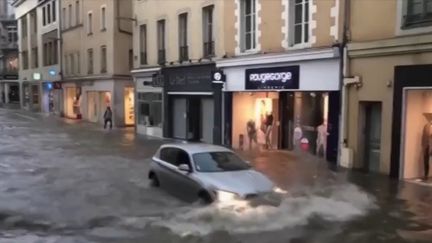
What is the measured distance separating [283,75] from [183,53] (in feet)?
28.5

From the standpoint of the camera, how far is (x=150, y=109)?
32594mm

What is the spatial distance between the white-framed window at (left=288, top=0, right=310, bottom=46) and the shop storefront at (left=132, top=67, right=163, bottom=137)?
Result: 443 inches

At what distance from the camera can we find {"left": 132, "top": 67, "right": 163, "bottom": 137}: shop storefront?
102ft

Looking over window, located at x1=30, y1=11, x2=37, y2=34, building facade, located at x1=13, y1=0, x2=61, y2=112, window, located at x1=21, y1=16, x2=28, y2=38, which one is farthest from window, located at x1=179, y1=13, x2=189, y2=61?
window, located at x1=21, y1=16, x2=28, y2=38

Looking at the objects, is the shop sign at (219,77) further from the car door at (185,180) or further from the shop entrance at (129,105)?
the shop entrance at (129,105)

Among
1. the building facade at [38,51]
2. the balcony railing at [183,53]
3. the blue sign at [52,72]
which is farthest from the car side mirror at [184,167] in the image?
the blue sign at [52,72]

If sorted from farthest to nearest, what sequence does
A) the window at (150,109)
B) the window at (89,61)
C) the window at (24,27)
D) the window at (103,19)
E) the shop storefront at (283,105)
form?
1. the window at (24,27)
2. the window at (89,61)
3. the window at (103,19)
4. the window at (150,109)
5. the shop storefront at (283,105)

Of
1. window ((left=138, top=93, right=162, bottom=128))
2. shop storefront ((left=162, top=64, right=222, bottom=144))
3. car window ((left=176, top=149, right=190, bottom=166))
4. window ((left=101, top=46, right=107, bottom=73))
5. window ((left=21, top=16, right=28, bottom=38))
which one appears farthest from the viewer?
window ((left=21, top=16, right=28, bottom=38))

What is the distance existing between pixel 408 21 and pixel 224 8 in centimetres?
1054

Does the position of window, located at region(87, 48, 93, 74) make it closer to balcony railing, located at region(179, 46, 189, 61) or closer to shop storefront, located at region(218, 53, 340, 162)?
balcony railing, located at region(179, 46, 189, 61)

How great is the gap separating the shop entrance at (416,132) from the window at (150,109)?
17614 millimetres

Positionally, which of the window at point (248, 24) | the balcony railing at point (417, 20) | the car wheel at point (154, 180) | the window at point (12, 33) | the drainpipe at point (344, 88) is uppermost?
the window at point (12, 33)

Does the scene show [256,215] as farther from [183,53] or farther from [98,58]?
[98,58]

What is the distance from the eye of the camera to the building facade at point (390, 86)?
50.1 ft
